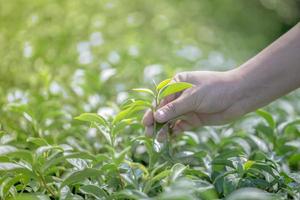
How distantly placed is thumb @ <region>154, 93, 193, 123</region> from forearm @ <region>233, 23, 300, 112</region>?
0.18 m

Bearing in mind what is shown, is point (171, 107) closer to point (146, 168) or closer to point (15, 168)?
point (146, 168)

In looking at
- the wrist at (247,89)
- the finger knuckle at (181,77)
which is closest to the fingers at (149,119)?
the finger knuckle at (181,77)

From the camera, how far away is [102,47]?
129 inches

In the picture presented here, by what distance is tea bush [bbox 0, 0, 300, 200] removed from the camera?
4.76 ft

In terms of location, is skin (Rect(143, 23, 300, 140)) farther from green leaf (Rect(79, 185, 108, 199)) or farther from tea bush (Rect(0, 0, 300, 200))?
green leaf (Rect(79, 185, 108, 199))

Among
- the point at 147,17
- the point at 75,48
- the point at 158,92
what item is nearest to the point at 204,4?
the point at 147,17

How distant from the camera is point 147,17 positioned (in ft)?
14.3

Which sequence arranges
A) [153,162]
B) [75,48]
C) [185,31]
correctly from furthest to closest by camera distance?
[185,31] < [75,48] < [153,162]

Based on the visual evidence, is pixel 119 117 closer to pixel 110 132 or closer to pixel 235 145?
pixel 110 132

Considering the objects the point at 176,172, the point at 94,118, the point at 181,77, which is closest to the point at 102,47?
the point at 181,77

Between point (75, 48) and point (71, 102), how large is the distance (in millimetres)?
740

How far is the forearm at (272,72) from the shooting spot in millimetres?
1686

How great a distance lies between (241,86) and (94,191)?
1.97ft

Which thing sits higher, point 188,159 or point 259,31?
point 188,159
